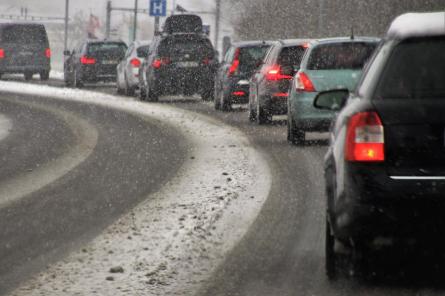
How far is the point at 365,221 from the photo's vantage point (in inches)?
262

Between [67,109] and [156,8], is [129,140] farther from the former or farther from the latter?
[156,8]

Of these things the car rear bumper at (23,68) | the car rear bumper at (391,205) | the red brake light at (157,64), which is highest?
the car rear bumper at (391,205)

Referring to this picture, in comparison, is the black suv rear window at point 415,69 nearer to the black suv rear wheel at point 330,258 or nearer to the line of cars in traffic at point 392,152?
the line of cars in traffic at point 392,152

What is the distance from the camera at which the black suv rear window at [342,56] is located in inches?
679

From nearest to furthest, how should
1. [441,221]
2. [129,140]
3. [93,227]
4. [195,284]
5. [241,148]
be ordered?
[441,221], [195,284], [93,227], [241,148], [129,140]

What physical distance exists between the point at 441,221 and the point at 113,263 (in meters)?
2.26

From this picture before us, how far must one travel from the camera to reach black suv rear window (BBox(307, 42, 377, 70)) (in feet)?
56.6

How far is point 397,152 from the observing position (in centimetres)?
668

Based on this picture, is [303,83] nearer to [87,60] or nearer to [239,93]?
[239,93]

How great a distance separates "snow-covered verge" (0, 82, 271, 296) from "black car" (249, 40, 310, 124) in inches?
201

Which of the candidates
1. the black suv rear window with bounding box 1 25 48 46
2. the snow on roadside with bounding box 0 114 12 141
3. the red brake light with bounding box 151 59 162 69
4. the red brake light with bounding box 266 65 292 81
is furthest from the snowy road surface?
the black suv rear window with bounding box 1 25 48 46

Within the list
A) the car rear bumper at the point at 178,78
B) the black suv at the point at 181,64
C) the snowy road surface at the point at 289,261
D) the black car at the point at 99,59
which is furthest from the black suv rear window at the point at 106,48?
the snowy road surface at the point at 289,261

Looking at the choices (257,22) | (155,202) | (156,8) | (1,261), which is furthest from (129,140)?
(257,22)

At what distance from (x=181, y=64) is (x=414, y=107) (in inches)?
940
